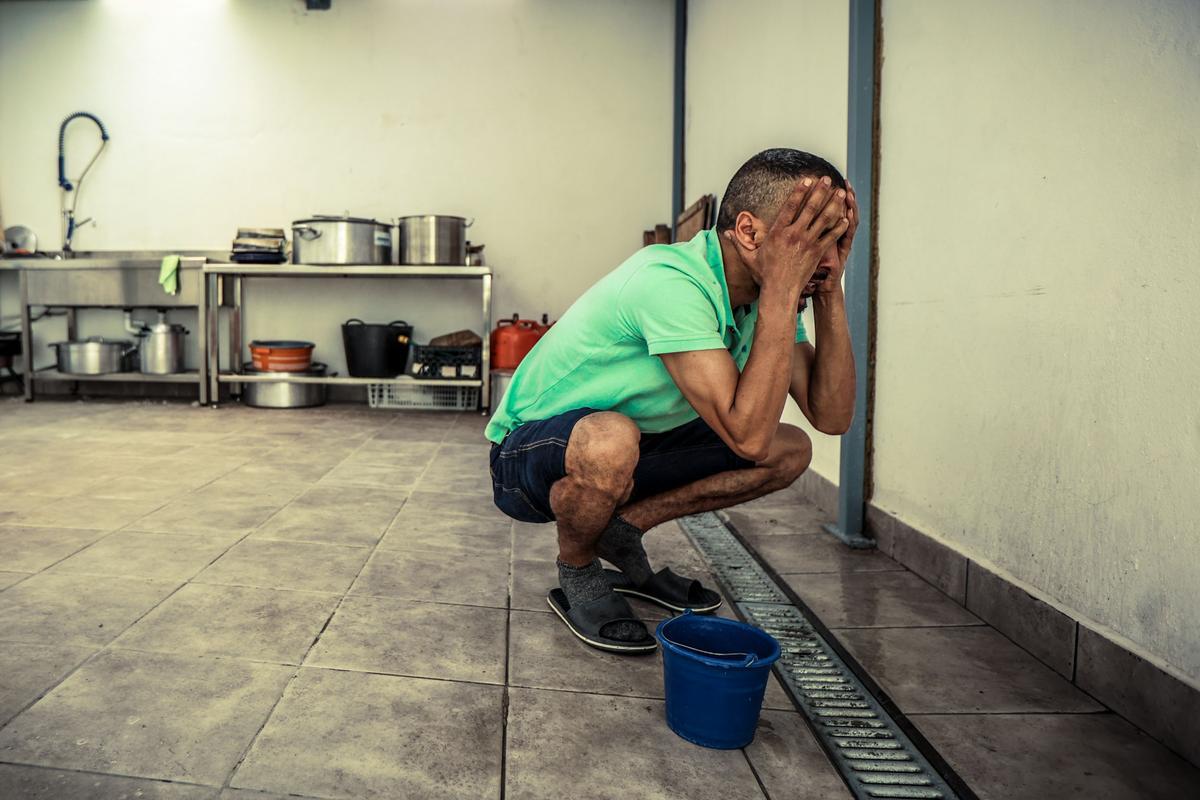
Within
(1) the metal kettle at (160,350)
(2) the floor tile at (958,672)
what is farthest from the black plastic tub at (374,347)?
(2) the floor tile at (958,672)

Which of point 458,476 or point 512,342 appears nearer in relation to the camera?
point 458,476

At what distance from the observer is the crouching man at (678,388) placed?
1378 mm

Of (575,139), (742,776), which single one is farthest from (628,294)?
(575,139)

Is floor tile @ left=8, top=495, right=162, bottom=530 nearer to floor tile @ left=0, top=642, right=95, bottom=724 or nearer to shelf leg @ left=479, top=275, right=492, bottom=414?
floor tile @ left=0, top=642, right=95, bottom=724

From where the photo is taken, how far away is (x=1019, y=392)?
168 cm

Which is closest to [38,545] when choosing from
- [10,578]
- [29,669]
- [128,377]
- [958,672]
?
[10,578]

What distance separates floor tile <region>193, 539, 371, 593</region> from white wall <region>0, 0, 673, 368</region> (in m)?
3.72

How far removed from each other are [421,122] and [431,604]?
4730 millimetres

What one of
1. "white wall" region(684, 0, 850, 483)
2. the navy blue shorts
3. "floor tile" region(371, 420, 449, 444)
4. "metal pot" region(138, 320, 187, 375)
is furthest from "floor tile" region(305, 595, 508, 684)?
"metal pot" region(138, 320, 187, 375)

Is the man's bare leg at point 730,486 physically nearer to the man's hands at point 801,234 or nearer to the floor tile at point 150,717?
the man's hands at point 801,234

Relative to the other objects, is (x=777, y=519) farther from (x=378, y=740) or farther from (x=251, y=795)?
(x=251, y=795)

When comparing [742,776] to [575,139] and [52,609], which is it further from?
[575,139]

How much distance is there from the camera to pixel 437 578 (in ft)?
6.61

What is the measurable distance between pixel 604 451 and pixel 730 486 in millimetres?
390
